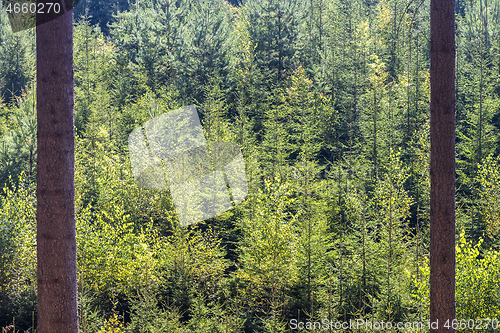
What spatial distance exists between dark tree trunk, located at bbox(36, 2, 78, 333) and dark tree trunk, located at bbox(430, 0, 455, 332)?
4196 millimetres

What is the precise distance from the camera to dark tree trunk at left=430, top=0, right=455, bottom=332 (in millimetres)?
5133

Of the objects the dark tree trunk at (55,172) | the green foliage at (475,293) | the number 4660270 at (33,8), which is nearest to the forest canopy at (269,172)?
the green foliage at (475,293)

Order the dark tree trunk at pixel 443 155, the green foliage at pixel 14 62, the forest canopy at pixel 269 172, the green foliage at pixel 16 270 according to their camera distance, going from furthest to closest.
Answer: the green foliage at pixel 14 62 < the forest canopy at pixel 269 172 < the green foliage at pixel 16 270 < the dark tree trunk at pixel 443 155

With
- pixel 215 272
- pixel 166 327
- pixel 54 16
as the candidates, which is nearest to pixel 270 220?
pixel 215 272

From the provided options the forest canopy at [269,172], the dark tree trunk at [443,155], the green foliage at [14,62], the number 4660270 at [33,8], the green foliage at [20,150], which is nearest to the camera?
the number 4660270 at [33,8]

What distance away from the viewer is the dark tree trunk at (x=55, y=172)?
4266 millimetres

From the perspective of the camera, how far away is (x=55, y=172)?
428 centimetres

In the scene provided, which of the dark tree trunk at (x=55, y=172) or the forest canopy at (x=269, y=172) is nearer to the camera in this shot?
the dark tree trunk at (x=55, y=172)

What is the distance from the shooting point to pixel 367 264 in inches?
711

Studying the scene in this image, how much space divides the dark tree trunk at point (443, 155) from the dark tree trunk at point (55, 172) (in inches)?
165

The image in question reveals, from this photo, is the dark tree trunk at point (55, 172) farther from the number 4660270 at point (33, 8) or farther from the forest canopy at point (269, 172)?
Answer: the forest canopy at point (269, 172)

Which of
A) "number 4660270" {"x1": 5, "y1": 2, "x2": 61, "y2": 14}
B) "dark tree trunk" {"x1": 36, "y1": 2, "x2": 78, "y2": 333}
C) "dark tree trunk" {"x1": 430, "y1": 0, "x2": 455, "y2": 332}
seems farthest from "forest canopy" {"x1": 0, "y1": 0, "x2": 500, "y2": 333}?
"number 4660270" {"x1": 5, "y1": 2, "x2": 61, "y2": 14}

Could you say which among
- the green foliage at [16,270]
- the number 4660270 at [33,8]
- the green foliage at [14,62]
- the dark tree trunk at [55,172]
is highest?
the green foliage at [14,62]

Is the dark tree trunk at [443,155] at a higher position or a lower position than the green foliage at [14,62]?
lower
